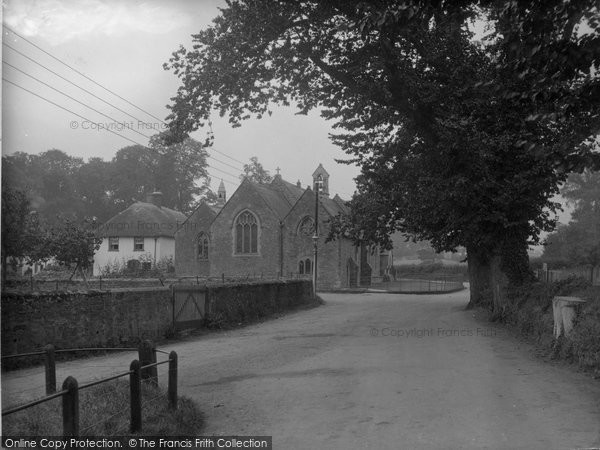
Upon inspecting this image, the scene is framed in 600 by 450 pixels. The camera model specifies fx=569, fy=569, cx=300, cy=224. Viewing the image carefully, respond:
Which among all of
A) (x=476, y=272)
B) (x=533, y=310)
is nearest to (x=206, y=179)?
(x=476, y=272)

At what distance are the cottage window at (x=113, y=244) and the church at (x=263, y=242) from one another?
21.3 ft

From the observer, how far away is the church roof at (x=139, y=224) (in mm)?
55031

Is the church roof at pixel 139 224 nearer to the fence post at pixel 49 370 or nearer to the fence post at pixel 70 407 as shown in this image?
the fence post at pixel 49 370

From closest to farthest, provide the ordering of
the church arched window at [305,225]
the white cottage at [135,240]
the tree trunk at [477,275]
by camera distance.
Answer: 1. the tree trunk at [477,275]
2. the church arched window at [305,225]
3. the white cottage at [135,240]

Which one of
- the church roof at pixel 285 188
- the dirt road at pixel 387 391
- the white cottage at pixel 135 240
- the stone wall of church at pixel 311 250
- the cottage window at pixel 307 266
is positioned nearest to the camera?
the dirt road at pixel 387 391

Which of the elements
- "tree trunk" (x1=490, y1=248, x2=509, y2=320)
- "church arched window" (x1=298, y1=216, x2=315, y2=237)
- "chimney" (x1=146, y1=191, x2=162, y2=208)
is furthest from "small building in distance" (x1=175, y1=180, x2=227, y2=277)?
"tree trunk" (x1=490, y1=248, x2=509, y2=320)

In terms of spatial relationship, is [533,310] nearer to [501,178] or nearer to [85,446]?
[501,178]

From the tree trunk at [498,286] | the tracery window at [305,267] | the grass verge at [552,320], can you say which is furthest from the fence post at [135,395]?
the tracery window at [305,267]

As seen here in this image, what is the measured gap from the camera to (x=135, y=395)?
5883mm

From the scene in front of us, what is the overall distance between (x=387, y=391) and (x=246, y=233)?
41.8 metres

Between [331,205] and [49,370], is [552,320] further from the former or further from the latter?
[331,205]

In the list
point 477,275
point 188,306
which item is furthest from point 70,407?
point 477,275

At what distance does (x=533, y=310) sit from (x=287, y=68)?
1016 centimetres

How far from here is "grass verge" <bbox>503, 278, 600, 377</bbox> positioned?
1000 centimetres
